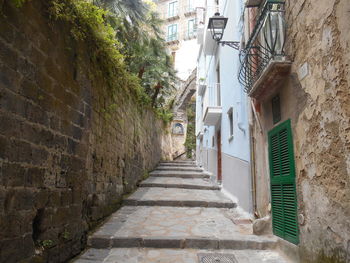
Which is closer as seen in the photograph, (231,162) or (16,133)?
(16,133)

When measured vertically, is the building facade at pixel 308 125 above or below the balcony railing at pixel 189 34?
below

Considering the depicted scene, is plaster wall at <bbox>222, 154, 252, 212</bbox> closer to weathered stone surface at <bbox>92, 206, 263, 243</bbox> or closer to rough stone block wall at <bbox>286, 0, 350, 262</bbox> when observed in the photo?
weathered stone surface at <bbox>92, 206, 263, 243</bbox>

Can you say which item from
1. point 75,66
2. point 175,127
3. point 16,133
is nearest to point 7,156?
point 16,133

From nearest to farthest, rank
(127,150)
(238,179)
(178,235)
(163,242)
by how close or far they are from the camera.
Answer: (163,242)
(178,235)
(238,179)
(127,150)

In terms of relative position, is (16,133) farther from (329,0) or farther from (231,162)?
(231,162)

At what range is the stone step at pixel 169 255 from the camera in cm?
356

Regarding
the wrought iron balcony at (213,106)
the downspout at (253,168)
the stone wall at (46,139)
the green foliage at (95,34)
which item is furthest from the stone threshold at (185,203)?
the wrought iron balcony at (213,106)

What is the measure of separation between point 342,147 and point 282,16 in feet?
7.10

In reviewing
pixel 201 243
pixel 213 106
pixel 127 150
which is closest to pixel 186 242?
pixel 201 243

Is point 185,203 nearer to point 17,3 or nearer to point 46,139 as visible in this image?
point 46,139

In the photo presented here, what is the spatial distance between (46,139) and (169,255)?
2.24 m

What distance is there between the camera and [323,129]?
110 inches

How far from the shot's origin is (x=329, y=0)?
8.65 feet

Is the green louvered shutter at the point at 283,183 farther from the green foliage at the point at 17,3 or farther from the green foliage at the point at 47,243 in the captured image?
the green foliage at the point at 17,3
